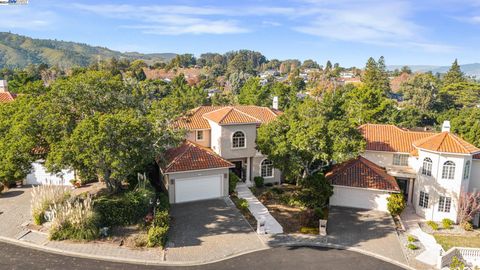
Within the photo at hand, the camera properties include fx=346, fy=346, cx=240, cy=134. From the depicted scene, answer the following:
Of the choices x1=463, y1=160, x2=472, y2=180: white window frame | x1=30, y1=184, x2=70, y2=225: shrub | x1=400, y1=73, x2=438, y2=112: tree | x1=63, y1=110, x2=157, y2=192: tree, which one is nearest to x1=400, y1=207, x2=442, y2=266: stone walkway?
x1=463, y1=160, x2=472, y2=180: white window frame

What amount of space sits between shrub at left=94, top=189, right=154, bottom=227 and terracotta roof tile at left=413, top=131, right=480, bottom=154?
22683 millimetres

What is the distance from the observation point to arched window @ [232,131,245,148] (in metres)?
32.2

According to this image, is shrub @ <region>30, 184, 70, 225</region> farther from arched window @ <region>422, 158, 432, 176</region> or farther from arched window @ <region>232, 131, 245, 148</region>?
arched window @ <region>422, 158, 432, 176</region>

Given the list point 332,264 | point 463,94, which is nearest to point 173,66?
point 463,94

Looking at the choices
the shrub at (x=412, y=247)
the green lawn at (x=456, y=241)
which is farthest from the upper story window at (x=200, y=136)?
the green lawn at (x=456, y=241)

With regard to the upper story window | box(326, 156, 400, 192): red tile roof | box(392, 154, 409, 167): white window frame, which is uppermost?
the upper story window

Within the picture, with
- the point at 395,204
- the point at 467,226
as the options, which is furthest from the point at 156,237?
the point at 467,226

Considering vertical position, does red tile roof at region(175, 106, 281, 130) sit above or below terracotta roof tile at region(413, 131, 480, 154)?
above

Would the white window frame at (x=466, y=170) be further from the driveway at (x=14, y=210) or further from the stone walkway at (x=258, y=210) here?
the driveway at (x=14, y=210)

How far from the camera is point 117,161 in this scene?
21.1m

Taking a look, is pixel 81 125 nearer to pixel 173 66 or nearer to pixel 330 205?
pixel 330 205

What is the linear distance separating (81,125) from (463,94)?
88.2 m

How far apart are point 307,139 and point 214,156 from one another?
325 inches

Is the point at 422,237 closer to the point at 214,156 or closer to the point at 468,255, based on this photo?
the point at 468,255
